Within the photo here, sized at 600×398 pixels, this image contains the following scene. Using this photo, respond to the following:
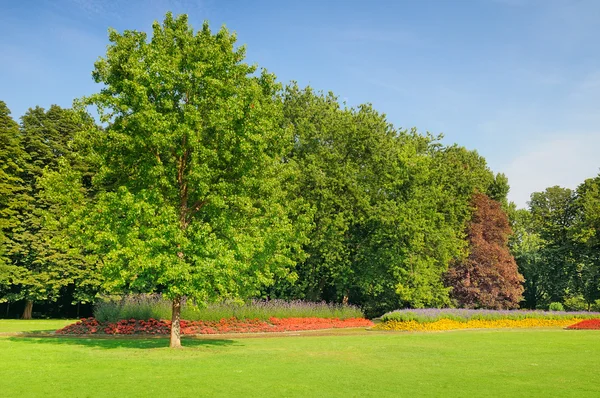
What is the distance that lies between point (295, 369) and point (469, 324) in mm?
23773

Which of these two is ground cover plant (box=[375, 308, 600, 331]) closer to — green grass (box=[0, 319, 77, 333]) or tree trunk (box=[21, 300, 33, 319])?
green grass (box=[0, 319, 77, 333])

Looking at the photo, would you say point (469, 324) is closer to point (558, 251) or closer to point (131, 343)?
point (131, 343)

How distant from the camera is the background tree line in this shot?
733 inches

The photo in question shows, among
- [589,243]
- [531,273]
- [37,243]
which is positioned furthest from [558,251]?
[37,243]

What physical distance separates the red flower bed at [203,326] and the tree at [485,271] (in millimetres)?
16371

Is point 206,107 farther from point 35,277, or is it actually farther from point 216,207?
point 35,277

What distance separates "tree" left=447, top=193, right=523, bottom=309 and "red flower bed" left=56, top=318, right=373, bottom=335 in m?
16.4

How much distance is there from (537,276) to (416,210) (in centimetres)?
3159

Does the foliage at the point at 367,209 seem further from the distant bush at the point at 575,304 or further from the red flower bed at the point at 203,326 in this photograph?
the distant bush at the point at 575,304

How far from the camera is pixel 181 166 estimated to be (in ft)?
66.5

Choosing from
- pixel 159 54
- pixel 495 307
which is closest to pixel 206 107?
pixel 159 54

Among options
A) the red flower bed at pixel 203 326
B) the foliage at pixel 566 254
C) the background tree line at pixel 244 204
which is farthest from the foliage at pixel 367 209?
the foliage at pixel 566 254

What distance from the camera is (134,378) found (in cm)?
1202

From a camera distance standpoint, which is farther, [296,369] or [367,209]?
[367,209]
